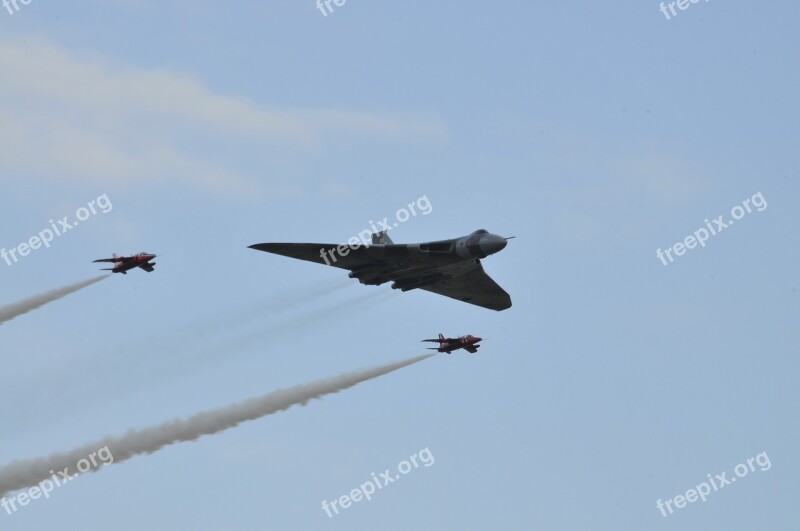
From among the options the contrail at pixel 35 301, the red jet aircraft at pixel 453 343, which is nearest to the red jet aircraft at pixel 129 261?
the contrail at pixel 35 301

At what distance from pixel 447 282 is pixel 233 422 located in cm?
1795

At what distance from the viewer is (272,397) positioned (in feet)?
292

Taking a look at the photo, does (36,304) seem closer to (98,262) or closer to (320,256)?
(98,262)

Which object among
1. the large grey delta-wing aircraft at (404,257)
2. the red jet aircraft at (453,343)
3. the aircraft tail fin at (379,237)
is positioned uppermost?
the aircraft tail fin at (379,237)

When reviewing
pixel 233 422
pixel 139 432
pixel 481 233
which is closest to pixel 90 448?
pixel 139 432

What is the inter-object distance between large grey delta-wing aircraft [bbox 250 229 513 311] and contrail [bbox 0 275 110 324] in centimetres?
1022

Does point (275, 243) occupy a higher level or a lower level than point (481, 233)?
higher

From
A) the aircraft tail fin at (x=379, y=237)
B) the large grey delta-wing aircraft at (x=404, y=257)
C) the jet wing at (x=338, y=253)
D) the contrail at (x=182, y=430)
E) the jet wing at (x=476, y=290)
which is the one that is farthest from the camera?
the jet wing at (x=476, y=290)

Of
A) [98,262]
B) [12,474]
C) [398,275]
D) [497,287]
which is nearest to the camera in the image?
[12,474]

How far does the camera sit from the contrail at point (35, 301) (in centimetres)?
8844

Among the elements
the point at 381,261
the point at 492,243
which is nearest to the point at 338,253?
the point at 381,261

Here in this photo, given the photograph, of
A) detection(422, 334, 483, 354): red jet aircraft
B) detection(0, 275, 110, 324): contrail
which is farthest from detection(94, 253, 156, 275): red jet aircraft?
detection(422, 334, 483, 354): red jet aircraft

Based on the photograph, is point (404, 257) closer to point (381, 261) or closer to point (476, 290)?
point (381, 261)

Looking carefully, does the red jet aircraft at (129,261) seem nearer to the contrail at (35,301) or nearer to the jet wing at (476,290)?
the contrail at (35,301)
